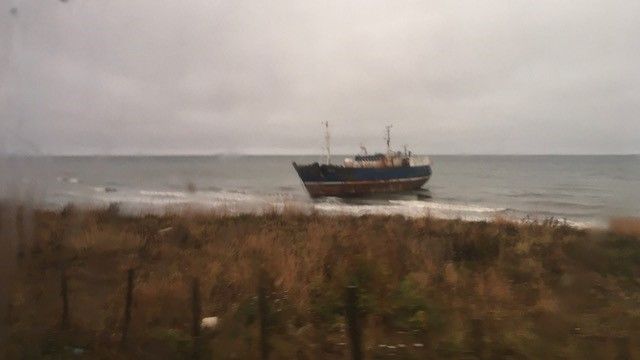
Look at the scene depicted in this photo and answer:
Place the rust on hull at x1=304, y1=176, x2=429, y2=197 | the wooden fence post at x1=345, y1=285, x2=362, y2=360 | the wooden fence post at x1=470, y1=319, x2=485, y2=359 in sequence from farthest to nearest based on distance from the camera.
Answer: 1. the rust on hull at x1=304, y1=176, x2=429, y2=197
2. the wooden fence post at x1=470, y1=319, x2=485, y2=359
3. the wooden fence post at x1=345, y1=285, x2=362, y2=360

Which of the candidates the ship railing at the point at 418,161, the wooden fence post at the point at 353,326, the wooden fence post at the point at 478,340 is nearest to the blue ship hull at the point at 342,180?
the ship railing at the point at 418,161

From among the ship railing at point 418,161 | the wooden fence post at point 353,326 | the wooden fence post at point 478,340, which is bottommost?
the wooden fence post at point 478,340

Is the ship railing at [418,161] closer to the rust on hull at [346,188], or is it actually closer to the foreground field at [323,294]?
the rust on hull at [346,188]

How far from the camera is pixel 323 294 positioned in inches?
247

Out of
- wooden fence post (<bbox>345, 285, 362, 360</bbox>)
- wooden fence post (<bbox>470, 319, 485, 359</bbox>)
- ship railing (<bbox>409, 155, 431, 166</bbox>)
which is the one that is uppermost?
ship railing (<bbox>409, 155, 431, 166</bbox>)

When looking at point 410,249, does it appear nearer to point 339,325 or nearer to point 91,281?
point 339,325

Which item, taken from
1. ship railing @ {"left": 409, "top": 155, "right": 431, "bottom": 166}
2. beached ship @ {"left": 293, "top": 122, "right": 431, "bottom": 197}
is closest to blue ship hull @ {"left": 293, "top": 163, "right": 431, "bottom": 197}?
beached ship @ {"left": 293, "top": 122, "right": 431, "bottom": 197}

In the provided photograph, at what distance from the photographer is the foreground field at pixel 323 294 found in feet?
15.1

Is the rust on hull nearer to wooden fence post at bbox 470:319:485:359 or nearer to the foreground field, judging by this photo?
the foreground field

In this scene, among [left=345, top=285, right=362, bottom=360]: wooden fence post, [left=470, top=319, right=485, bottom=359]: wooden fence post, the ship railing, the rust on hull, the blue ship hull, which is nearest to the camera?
[left=345, top=285, right=362, bottom=360]: wooden fence post

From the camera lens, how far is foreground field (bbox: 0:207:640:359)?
15.1 ft

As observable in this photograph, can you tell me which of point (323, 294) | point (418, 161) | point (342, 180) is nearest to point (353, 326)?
point (323, 294)

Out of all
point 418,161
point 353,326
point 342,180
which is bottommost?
point 353,326

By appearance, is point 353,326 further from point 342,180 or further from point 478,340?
point 342,180
